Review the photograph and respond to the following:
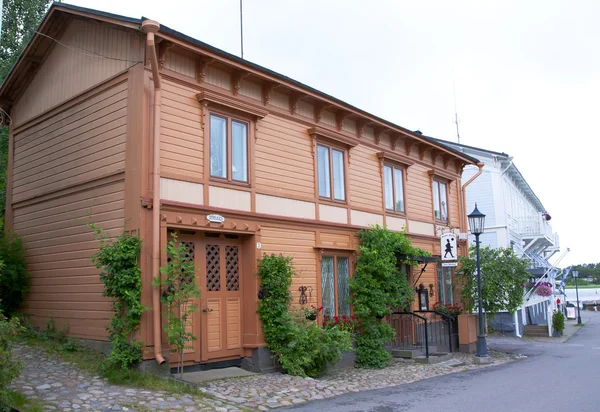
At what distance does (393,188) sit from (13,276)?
10.2m

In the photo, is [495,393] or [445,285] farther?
[445,285]

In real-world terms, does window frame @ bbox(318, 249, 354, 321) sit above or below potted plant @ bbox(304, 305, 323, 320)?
above

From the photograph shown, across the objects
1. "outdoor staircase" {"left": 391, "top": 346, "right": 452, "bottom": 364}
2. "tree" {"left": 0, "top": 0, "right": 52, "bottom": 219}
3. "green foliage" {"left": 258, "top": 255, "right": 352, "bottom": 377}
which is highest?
"tree" {"left": 0, "top": 0, "right": 52, "bottom": 219}

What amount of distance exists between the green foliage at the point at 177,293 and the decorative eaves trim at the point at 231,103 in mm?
2890

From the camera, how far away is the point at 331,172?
1512 cm

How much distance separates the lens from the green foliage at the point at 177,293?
9.93 meters

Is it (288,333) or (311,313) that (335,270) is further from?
(288,333)

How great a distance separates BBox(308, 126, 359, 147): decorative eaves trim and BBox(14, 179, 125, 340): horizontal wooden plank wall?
523cm

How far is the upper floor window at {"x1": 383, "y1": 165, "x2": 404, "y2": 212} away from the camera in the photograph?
1734 centimetres

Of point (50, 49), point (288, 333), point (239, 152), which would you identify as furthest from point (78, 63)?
point (288, 333)

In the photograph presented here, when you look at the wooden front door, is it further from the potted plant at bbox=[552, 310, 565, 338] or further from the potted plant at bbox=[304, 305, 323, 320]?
the potted plant at bbox=[552, 310, 565, 338]

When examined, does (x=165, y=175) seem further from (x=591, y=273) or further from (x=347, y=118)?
(x=591, y=273)

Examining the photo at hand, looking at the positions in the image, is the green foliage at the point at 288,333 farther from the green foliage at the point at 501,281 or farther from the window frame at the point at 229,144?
the green foliage at the point at 501,281

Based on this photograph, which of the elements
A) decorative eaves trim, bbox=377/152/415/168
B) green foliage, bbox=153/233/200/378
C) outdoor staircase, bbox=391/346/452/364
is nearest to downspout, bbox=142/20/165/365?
green foliage, bbox=153/233/200/378
